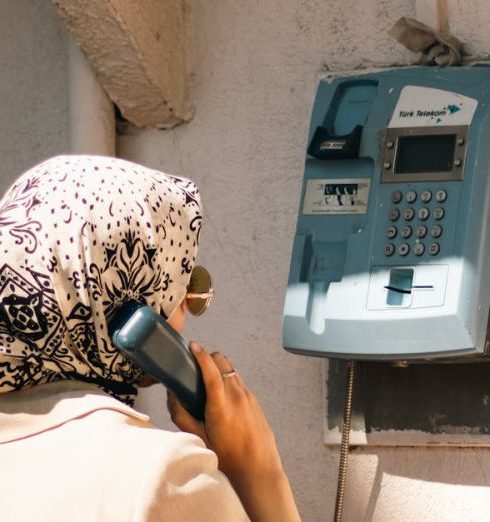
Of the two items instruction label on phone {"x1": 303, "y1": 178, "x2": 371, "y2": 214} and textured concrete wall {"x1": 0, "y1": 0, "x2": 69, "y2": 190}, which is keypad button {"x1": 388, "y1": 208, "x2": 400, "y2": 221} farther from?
textured concrete wall {"x1": 0, "y1": 0, "x2": 69, "y2": 190}

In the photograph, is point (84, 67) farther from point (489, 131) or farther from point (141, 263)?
point (141, 263)

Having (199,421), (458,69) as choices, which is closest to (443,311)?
(458,69)

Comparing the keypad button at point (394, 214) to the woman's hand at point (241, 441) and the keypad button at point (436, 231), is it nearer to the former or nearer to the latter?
the keypad button at point (436, 231)

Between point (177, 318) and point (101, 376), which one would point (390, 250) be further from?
point (101, 376)

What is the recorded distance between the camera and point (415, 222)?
2475mm

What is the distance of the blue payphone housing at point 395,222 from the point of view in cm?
239

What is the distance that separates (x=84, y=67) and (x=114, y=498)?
68.3 inches

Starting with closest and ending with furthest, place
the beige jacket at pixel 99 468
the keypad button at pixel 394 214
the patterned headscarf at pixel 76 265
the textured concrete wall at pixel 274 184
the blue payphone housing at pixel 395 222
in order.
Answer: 1. the beige jacket at pixel 99 468
2. the patterned headscarf at pixel 76 265
3. the blue payphone housing at pixel 395 222
4. the keypad button at pixel 394 214
5. the textured concrete wall at pixel 274 184

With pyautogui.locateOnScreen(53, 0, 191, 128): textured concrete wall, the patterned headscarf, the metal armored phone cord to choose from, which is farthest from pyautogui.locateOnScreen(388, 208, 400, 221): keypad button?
the patterned headscarf

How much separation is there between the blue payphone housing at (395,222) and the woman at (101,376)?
2.51ft

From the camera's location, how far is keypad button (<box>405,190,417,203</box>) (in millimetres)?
2486

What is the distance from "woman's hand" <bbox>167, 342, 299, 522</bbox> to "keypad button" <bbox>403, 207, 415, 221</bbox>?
87 cm

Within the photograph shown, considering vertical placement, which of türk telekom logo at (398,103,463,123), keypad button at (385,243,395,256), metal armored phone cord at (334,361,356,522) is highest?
türk telekom logo at (398,103,463,123)

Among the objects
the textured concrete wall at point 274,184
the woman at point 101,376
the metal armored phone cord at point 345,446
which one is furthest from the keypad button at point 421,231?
the woman at point 101,376
